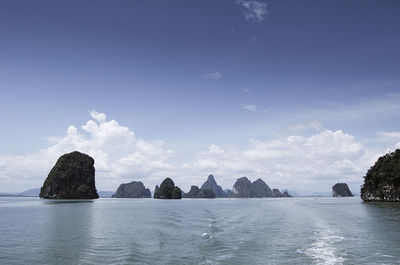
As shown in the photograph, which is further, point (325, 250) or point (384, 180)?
Answer: point (384, 180)

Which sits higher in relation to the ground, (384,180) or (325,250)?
(384,180)

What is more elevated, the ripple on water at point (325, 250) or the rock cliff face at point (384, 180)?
the rock cliff face at point (384, 180)

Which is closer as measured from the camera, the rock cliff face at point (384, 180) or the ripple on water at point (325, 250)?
the ripple on water at point (325, 250)

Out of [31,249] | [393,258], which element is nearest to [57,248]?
[31,249]

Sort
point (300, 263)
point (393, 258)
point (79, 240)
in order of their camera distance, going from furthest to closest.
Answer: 1. point (79, 240)
2. point (393, 258)
3. point (300, 263)

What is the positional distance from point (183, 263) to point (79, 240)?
14910 millimetres

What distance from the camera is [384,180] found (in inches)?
5408

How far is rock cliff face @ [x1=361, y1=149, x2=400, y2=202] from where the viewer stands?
13112cm

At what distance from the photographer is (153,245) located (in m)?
28.5

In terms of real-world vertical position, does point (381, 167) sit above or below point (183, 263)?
above

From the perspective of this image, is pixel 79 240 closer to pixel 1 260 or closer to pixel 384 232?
pixel 1 260

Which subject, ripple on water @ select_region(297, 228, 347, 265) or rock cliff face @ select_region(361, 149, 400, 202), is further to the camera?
rock cliff face @ select_region(361, 149, 400, 202)

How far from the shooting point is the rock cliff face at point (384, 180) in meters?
131

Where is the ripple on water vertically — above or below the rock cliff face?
below
